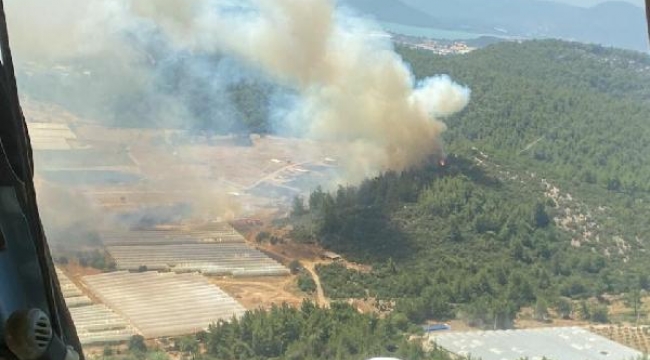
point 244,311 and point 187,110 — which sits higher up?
point 187,110

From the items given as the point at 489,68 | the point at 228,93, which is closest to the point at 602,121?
the point at 489,68

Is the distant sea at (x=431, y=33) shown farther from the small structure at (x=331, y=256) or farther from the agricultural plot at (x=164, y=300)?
the agricultural plot at (x=164, y=300)

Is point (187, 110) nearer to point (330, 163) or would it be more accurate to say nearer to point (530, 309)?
point (330, 163)

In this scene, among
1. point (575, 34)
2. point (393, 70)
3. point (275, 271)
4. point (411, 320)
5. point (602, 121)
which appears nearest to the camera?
point (411, 320)

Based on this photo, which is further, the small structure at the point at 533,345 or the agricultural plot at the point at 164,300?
the small structure at the point at 533,345

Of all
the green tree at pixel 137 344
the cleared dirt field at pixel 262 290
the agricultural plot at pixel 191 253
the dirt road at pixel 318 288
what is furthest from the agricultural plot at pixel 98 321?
the dirt road at pixel 318 288

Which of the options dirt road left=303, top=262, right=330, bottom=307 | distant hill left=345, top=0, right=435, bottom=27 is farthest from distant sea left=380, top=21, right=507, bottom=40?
dirt road left=303, top=262, right=330, bottom=307

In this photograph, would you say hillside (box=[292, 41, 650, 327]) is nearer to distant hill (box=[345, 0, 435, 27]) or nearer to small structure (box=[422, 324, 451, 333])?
small structure (box=[422, 324, 451, 333])
